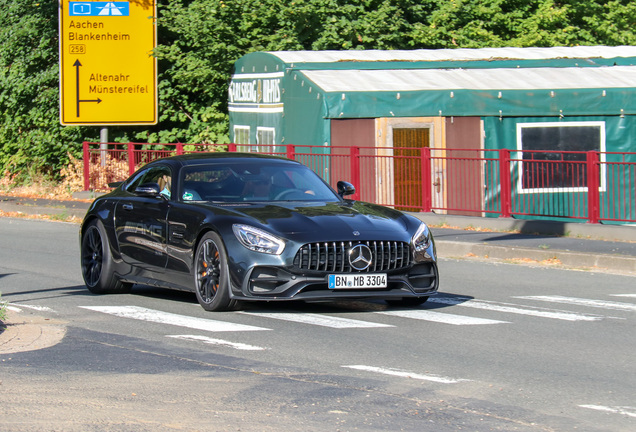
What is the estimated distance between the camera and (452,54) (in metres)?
27.9

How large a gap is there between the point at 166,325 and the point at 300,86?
15155 millimetres

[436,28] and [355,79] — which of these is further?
[436,28]

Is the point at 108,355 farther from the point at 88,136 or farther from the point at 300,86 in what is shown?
the point at 88,136

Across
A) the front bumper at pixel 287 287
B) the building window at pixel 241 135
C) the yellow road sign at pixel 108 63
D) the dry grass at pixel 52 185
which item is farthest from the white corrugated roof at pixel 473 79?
the front bumper at pixel 287 287

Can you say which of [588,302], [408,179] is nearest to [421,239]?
[588,302]

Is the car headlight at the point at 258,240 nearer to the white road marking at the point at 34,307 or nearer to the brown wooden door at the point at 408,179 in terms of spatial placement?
the white road marking at the point at 34,307

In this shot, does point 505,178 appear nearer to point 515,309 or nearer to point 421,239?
point 515,309

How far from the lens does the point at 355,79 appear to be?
2445 cm

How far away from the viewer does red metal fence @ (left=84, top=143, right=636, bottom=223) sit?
59.6 feet

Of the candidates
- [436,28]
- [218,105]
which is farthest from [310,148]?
[436,28]

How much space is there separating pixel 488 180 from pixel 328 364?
12.6 m

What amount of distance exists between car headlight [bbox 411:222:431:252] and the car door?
2.38 metres

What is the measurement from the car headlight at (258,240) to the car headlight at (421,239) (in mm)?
1291

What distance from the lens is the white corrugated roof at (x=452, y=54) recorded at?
2630cm
